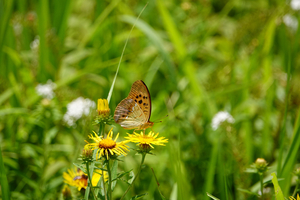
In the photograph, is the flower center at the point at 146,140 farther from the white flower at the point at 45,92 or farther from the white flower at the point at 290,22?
the white flower at the point at 290,22

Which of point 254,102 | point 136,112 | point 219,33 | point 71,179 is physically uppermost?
point 219,33

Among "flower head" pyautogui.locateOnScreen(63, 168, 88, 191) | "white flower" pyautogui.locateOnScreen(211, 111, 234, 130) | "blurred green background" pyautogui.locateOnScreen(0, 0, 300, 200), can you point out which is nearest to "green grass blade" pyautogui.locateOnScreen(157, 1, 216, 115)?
"blurred green background" pyautogui.locateOnScreen(0, 0, 300, 200)

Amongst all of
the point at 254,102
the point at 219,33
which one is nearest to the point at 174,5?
the point at 219,33

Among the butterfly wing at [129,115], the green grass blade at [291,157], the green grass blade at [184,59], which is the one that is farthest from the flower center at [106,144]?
the green grass blade at [184,59]

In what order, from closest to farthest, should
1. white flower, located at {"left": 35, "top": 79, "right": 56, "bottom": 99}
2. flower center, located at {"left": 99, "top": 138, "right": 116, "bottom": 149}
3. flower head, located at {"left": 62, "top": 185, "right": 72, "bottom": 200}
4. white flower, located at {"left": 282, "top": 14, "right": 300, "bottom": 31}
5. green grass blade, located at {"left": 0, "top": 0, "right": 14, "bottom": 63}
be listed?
flower center, located at {"left": 99, "top": 138, "right": 116, "bottom": 149} < flower head, located at {"left": 62, "top": 185, "right": 72, "bottom": 200} < green grass blade, located at {"left": 0, "top": 0, "right": 14, "bottom": 63} < white flower, located at {"left": 35, "top": 79, "right": 56, "bottom": 99} < white flower, located at {"left": 282, "top": 14, "right": 300, "bottom": 31}

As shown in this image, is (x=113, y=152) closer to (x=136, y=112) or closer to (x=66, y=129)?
(x=136, y=112)

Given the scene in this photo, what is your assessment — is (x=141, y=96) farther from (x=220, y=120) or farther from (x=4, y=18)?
(x=4, y=18)

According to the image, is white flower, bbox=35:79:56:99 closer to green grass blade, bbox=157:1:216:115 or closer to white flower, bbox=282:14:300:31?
green grass blade, bbox=157:1:216:115

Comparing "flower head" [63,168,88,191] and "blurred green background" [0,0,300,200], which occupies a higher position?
"blurred green background" [0,0,300,200]
